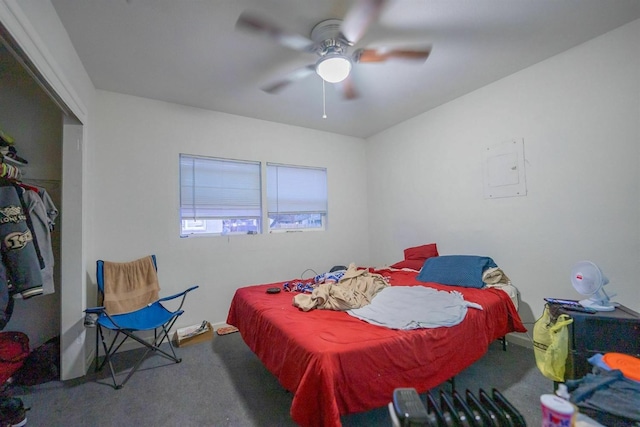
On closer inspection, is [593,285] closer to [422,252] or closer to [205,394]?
[422,252]

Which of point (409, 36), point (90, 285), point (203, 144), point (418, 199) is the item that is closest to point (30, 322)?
point (90, 285)

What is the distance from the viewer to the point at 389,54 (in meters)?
1.99

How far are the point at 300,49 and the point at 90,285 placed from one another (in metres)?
2.88

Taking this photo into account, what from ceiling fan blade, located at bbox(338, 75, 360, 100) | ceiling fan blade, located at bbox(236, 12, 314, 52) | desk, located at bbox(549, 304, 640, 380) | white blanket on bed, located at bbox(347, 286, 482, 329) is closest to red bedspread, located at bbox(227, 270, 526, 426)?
white blanket on bed, located at bbox(347, 286, 482, 329)

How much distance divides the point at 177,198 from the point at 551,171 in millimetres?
3813

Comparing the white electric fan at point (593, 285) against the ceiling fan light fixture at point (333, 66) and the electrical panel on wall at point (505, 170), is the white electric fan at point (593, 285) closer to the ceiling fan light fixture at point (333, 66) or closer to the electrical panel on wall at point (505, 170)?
the electrical panel on wall at point (505, 170)

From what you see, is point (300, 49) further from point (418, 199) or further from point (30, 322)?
point (30, 322)

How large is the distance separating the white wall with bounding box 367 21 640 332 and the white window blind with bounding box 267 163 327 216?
4.80 ft

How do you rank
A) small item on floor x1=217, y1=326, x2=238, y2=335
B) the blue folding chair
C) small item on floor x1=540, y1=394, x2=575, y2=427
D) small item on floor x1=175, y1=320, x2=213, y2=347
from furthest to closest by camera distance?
small item on floor x1=217, y1=326, x2=238, y2=335, small item on floor x1=175, y1=320, x2=213, y2=347, the blue folding chair, small item on floor x1=540, y1=394, x2=575, y2=427

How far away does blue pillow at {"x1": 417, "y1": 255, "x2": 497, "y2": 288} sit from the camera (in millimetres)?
2520

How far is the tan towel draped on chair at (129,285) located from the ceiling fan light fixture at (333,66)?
247cm

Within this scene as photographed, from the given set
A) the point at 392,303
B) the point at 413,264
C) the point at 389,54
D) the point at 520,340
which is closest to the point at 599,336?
the point at 520,340

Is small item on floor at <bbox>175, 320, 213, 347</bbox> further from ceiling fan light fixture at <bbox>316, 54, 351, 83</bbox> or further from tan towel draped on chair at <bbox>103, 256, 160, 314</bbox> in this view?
ceiling fan light fixture at <bbox>316, 54, 351, 83</bbox>

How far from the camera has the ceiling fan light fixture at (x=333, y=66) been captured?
1853 millimetres
